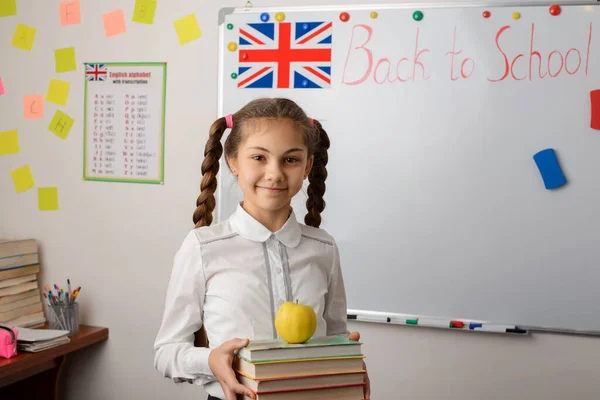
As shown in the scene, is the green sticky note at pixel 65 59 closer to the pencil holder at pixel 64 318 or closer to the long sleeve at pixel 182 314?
the pencil holder at pixel 64 318

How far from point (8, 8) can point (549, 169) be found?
216 centimetres

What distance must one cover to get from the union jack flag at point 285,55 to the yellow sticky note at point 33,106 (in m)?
0.86

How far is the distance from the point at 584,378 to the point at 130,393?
1.65 meters

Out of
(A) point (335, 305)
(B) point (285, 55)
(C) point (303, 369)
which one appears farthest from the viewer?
(B) point (285, 55)

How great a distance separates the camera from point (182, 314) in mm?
1264

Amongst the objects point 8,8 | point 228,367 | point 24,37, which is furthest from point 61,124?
point 228,367

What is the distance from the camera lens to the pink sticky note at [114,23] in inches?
97.3

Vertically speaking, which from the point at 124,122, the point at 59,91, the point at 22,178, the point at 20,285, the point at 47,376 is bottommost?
the point at 47,376

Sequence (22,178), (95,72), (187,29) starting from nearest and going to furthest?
1. (187,29)
2. (95,72)
3. (22,178)

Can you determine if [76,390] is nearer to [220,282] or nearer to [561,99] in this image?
[220,282]

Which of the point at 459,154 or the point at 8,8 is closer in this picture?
the point at 459,154

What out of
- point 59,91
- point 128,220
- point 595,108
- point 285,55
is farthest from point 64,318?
point 595,108

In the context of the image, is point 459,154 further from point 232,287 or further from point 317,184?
point 232,287

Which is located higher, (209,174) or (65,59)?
(65,59)
